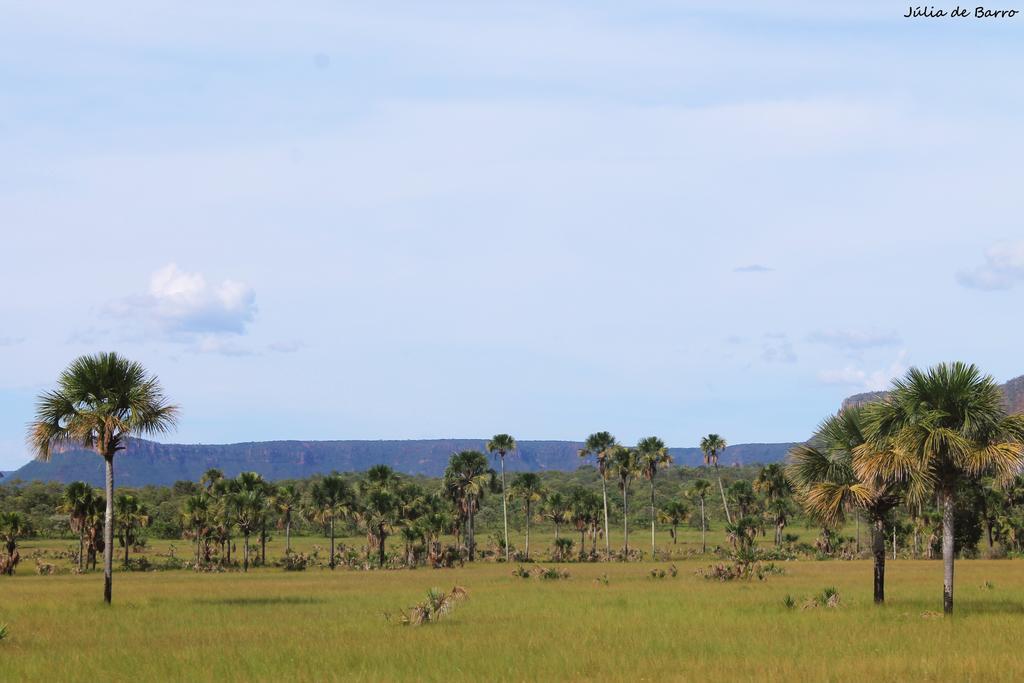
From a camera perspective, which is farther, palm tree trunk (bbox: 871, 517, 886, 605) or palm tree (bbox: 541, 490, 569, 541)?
palm tree (bbox: 541, 490, 569, 541)

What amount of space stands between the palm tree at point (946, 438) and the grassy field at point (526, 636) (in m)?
4.16

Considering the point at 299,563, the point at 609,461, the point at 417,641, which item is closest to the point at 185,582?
the point at 299,563

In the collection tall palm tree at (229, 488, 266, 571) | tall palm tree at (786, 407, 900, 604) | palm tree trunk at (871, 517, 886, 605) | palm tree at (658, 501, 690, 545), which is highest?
tall palm tree at (786, 407, 900, 604)

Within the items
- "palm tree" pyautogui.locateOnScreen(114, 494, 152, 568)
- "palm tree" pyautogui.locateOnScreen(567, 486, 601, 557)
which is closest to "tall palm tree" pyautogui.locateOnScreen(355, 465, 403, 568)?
"palm tree" pyautogui.locateOnScreen(567, 486, 601, 557)

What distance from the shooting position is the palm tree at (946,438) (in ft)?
108

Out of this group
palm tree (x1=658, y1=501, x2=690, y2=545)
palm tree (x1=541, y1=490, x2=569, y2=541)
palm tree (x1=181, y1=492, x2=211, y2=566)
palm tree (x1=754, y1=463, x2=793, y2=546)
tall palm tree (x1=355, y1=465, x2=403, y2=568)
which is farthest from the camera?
palm tree (x1=658, y1=501, x2=690, y2=545)

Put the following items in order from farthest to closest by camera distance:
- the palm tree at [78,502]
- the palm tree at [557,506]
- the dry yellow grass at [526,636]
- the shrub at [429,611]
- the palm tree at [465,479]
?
the palm tree at [557,506], the palm tree at [465,479], the palm tree at [78,502], the shrub at [429,611], the dry yellow grass at [526,636]

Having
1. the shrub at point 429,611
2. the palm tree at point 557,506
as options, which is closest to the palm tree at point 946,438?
the shrub at point 429,611

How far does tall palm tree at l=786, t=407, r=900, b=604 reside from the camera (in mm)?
37656

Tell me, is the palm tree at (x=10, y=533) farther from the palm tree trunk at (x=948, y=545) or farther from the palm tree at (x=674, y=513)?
the palm tree at (x=674, y=513)

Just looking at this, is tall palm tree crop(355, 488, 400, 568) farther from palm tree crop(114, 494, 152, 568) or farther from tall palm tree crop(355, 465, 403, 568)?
palm tree crop(114, 494, 152, 568)

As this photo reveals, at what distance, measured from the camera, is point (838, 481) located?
39.0 m

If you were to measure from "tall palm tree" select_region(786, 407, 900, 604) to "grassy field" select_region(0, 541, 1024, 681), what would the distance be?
10.0 feet

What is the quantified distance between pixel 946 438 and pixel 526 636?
44.2ft
